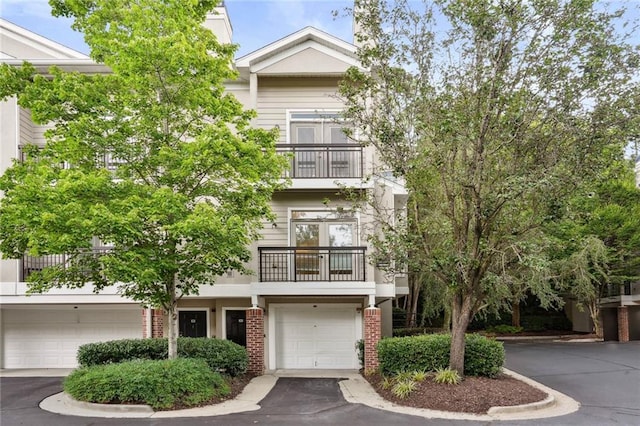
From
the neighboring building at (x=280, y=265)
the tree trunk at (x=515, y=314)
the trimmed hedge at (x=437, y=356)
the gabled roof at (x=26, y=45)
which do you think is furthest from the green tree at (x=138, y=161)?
the tree trunk at (x=515, y=314)

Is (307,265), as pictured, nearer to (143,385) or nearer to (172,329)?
(172,329)

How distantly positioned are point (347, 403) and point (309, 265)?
16.1 feet

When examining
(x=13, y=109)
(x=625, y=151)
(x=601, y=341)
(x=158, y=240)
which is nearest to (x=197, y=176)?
(x=158, y=240)

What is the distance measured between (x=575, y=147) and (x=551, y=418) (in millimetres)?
5395

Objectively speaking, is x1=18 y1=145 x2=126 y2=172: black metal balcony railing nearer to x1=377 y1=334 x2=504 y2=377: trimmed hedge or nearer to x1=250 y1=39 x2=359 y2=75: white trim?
x1=250 y1=39 x2=359 y2=75: white trim

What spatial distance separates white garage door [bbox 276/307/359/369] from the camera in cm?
1485

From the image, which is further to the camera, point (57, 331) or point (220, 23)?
point (57, 331)

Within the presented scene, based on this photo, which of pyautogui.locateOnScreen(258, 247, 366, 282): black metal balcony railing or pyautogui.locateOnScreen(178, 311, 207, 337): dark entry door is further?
pyautogui.locateOnScreen(178, 311, 207, 337): dark entry door

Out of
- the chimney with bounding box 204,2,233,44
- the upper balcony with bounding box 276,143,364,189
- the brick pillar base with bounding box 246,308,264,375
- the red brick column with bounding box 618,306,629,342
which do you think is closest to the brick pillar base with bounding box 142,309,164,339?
the brick pillar base with bounding box 246,308,264,375

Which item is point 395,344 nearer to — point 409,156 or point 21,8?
point 409,156

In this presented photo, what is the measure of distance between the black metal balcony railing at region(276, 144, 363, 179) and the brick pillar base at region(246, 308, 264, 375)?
158 inches

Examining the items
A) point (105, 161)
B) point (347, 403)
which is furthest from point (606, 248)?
point (105, 161)

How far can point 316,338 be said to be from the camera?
14930 millimetres

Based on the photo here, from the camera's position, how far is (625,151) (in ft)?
35.2
